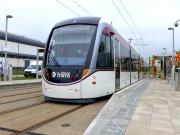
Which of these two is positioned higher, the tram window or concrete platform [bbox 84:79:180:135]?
the tram window

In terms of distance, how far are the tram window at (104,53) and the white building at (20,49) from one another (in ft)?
176

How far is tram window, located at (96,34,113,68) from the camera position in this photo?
1209 centimetres

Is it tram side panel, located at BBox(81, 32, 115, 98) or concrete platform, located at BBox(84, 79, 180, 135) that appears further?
tram side panel, located at BBox(81, 32, 115, 98)

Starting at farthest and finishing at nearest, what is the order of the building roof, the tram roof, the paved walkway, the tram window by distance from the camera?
the building roof, the tram roof, the tram window, the paved walkway

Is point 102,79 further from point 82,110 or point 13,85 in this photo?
point 13,85

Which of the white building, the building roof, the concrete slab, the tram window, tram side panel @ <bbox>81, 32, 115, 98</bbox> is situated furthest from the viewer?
the white building

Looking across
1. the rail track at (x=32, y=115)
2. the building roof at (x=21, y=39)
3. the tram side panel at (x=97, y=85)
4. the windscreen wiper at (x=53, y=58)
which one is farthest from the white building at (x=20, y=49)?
the rail track at (x=32, y=115)

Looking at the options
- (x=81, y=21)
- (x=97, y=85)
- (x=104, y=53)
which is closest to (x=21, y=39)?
(x=81, y=21)

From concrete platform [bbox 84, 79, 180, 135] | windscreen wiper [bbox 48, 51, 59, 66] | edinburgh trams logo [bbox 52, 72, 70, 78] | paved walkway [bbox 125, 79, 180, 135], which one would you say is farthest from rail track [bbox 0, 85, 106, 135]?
paved walkway [bbox 125, 79, 180, 135]

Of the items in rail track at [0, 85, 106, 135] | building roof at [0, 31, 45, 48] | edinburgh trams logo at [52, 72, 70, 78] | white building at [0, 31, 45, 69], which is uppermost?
building roof at [0, 31, 45, 48]

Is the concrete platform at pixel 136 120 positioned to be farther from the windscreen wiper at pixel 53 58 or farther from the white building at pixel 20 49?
the white building at pixel 20 49

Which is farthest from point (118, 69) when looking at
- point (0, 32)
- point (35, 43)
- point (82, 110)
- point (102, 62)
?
point (35, 43)

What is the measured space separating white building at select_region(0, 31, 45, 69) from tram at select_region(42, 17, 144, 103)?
53689mm

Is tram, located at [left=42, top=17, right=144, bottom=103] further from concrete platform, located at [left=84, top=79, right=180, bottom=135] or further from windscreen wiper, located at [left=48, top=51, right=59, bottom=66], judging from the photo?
concrete platform, located at [left=84, top=79, right=180, bottom=135]
